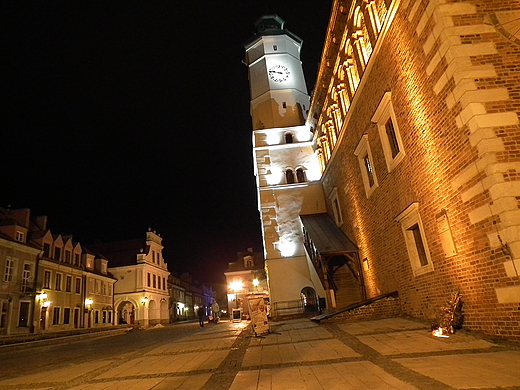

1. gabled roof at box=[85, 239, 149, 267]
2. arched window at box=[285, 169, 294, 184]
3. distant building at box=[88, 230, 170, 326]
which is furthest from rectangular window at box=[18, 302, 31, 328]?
arched window at box=[285, 169, 294, 184]

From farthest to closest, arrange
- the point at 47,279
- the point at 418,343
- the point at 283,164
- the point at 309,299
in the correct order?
the point at 47,279 < the point at 283,164 < the point at 309,299 < the point at 418,343

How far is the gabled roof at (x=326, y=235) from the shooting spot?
666 inches

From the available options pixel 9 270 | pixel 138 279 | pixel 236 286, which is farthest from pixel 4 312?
pixel 236 286

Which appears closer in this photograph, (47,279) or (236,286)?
(47,279)

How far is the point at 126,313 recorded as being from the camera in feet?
141

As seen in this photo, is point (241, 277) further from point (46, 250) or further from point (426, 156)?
point (426, 156)

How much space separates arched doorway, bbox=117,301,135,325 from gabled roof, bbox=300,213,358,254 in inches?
1203

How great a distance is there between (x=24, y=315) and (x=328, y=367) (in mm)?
27435

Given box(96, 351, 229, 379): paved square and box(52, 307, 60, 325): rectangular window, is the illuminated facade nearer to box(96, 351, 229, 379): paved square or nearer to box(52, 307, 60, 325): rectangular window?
box(96, 351, 229, 379): paved square

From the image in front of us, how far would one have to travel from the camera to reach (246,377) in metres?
5.51

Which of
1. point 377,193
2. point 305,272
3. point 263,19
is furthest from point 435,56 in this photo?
point 263,19

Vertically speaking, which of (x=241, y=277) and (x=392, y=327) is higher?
(x=241, y=277)

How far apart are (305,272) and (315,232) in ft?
14.8

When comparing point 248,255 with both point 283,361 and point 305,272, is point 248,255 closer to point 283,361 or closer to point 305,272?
point 305,272
